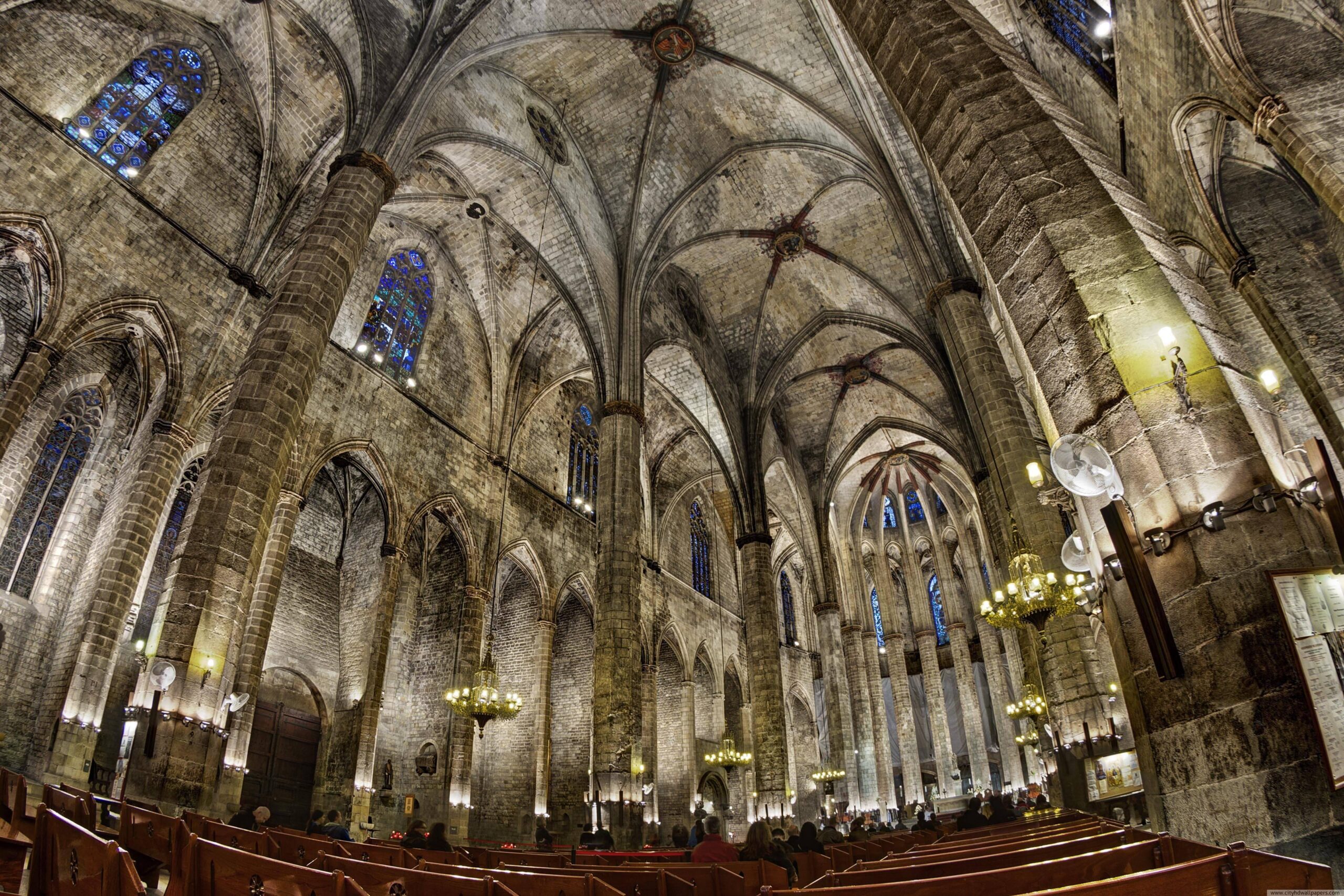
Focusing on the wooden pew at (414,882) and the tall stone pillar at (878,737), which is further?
the tall stone pillar at (878,737)

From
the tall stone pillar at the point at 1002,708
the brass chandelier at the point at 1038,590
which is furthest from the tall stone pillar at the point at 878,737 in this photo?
the brass chandelier at the point at 1038,590

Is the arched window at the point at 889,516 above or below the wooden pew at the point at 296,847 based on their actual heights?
above

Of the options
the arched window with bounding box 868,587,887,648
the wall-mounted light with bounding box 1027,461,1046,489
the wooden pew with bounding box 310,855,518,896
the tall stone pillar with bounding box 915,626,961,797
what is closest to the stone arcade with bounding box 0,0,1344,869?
the wall-mounted light with bounding box 1027,461,1046,489

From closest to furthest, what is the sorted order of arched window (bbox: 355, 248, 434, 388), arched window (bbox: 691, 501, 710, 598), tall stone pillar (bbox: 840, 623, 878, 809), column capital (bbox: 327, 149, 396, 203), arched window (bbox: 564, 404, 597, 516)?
column capital (bbox: 327, 149, 396, 203)
arched window (bbox: 355, 248, 434, 388)
arched window (bbox: 564, 404, 597, 516)
tall stone pillar (bbox: 840, 623, 878, 809)
arched window (bbox: 691, 501, 710, 598)

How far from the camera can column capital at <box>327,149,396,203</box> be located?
1102cm

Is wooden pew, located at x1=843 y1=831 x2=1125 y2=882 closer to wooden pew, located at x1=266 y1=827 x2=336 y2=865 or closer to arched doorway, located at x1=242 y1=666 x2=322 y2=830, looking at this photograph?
wooden pew, located at x1=266 y1=827 x2=336 y2=865

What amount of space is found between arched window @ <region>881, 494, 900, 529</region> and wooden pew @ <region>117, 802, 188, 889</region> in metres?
31.0

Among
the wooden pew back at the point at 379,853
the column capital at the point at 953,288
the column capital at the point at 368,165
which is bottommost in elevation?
the wooden pew back at the point at 379,853

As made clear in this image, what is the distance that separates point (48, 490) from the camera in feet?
43.4

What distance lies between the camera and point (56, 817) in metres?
2.50

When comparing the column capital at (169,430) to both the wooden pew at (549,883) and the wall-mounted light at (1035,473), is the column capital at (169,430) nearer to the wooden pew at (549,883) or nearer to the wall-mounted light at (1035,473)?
the wooden pew at (549,883)

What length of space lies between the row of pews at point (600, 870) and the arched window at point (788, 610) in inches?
1069

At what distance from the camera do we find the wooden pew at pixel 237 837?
4082 mm

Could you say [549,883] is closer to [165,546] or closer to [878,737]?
[165,546]
